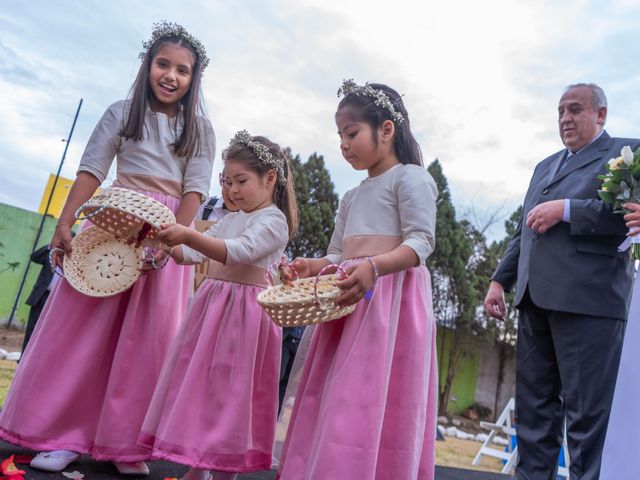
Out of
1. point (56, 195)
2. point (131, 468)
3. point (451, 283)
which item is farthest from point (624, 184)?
point (451, 283)

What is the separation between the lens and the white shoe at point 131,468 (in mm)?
2465

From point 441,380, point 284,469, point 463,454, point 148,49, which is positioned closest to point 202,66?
point 148,49

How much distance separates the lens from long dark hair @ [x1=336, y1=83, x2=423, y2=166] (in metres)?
2.37

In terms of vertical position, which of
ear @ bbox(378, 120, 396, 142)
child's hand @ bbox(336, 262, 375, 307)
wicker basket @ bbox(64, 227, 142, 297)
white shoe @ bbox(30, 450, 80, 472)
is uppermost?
ear @ bbox(378, 120, 396, 142)

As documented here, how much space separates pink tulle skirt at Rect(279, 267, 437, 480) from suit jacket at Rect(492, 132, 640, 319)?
770mm

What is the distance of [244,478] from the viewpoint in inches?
114

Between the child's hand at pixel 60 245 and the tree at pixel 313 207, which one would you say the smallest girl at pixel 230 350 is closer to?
the child's hand at pixel 60 245

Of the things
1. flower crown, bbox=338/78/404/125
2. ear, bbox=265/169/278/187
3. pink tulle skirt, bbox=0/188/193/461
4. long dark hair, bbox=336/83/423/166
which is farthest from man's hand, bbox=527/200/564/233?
pink tulle skirt, bbox=0/188/193/461

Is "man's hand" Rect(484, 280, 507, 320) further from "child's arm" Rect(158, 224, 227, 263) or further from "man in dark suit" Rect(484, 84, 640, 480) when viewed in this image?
"child's arm" Rect(158, 224, 227, 263)

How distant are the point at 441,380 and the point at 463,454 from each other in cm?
677

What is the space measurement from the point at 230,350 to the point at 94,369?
0.67m

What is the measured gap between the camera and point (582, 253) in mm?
2729

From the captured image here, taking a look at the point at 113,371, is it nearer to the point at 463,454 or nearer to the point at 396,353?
the point at 396,353

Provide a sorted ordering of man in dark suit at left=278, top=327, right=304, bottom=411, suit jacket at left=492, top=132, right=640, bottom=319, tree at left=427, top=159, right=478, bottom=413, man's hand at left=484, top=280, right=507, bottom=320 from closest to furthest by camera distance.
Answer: suit jacket at left=492, top=132, right=640, bottom=319 → man's hand at left=484, top=280, right=507, bottom=320 → man in dark suit at left=278, top=327, right=304, bottom=411 → tree at left=427, top=159, right=478, bottom=413
